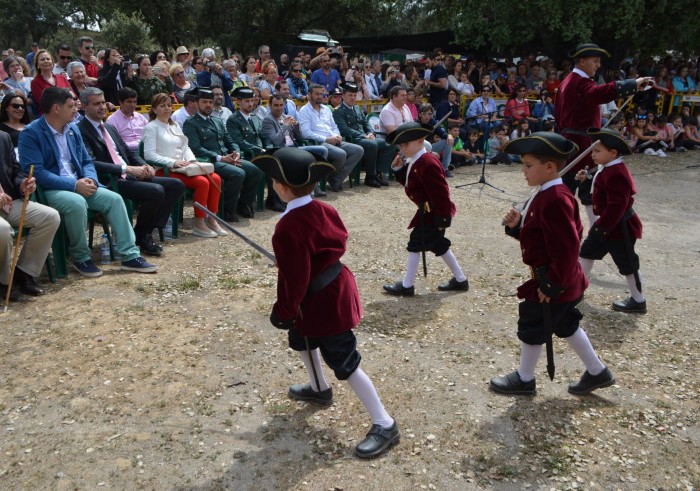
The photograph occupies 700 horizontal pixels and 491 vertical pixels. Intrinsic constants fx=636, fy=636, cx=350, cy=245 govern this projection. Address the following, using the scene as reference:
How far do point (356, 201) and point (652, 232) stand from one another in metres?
4.11

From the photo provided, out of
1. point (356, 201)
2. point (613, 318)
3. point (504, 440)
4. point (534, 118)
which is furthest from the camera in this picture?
point (534, 118)

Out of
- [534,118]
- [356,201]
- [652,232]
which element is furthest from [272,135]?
[534,118]

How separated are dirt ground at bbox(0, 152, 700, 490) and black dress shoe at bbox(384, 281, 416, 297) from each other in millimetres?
94

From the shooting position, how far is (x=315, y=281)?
3459 mm

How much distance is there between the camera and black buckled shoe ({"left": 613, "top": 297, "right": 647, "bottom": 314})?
566 centimetres

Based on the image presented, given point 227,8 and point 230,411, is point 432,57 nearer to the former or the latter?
point 230,411

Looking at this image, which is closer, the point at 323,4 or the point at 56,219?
the point at 56,219

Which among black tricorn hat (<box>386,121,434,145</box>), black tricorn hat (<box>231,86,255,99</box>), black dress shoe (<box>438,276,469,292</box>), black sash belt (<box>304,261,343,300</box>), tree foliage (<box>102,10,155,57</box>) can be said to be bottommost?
black dress shoe (<box>438,276,469,292</box>)

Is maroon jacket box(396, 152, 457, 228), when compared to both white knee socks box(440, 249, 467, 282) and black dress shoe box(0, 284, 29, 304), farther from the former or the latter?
black dress shoe box(0, 284, 29, 304)

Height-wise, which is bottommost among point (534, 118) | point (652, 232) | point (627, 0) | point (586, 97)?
point (652, 232)

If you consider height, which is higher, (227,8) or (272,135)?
(227,8)

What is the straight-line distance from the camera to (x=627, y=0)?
1512 centimetres

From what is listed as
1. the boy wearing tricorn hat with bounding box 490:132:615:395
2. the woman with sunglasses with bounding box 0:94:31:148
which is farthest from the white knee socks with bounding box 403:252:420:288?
the woman with sunglasses with bounding box 0:94:31:148

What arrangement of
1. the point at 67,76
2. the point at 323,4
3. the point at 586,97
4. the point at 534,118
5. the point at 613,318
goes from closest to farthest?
1. the point at 613,318
2. the point at 586,97
3. the point at 67,76
4. the point at 534,118
5. the point at 323,4
